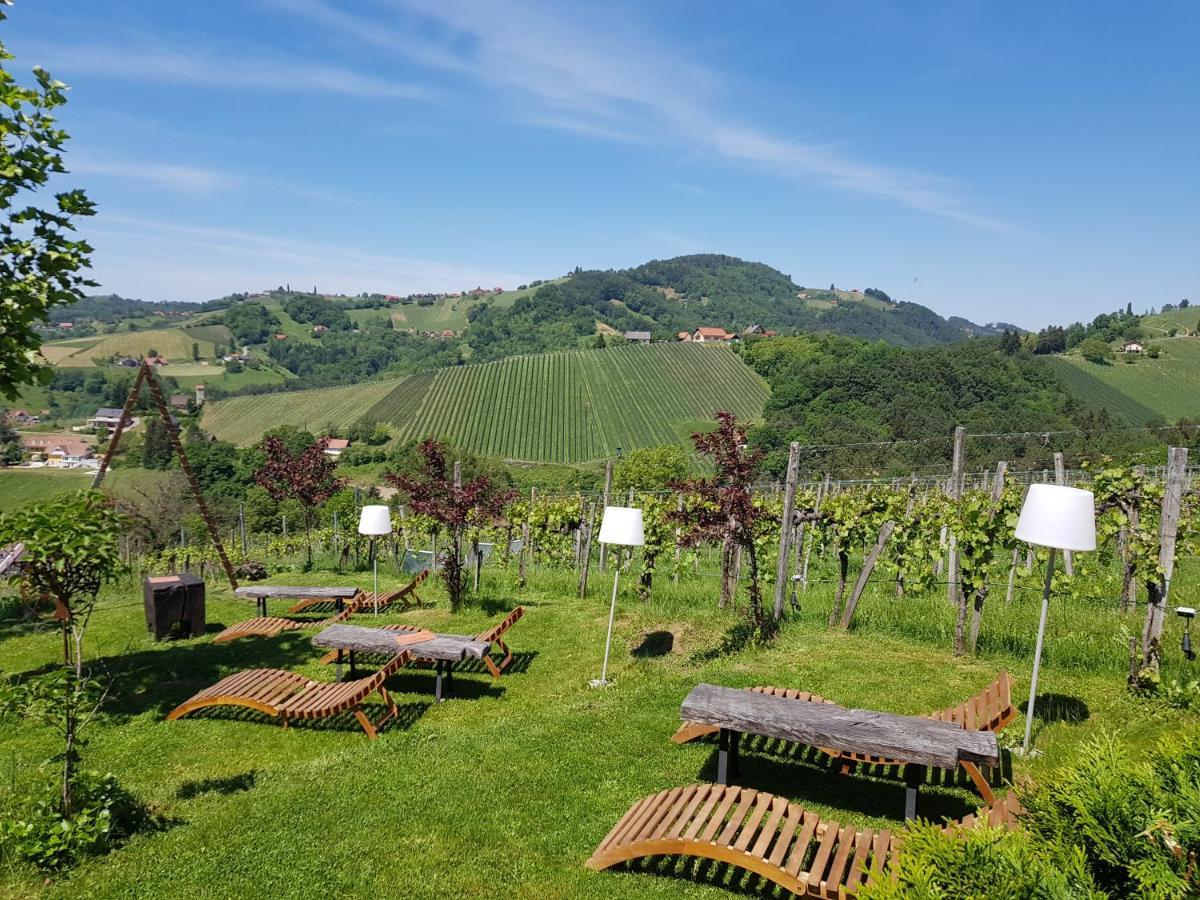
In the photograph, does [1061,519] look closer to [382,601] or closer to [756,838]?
[756,838]

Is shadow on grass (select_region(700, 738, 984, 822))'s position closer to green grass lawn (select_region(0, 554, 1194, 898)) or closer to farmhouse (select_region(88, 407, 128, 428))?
green grass lawn (select_region(0, 554, 1194, 898))

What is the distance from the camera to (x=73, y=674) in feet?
15.4

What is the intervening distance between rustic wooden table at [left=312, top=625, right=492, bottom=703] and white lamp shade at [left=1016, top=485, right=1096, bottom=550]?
→ 17.0ft

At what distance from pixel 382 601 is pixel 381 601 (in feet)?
0.07

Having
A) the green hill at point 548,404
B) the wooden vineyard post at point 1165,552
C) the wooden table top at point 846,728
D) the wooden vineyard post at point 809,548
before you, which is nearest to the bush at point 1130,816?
the wooden table top at point 846,728

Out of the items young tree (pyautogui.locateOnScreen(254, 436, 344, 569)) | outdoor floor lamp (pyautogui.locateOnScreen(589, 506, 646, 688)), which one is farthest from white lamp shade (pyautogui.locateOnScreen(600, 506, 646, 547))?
young tree (pyautogui.locateOnScreen(254, 436, 344, 569))

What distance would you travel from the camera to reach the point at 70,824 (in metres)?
4.22

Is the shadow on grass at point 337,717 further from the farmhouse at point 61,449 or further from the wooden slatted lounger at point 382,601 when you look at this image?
the farmhouse at point 61,449

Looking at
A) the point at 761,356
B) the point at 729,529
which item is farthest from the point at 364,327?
the point at 729,529

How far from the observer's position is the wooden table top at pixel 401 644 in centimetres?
727

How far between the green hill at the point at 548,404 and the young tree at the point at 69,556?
2384 inches

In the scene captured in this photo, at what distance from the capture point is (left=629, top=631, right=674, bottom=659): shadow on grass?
8648 mm

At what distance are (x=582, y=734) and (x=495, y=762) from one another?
2.90 feet

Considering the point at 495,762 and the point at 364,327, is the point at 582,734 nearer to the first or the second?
the point at 495,762
